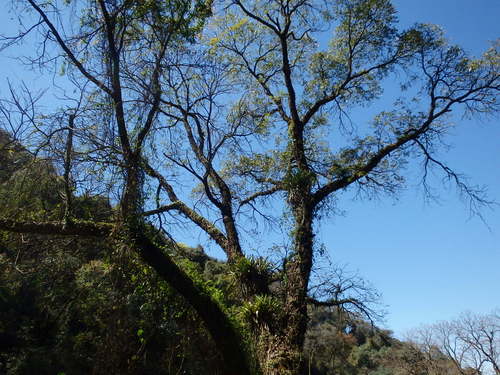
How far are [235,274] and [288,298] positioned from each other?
3.05ft

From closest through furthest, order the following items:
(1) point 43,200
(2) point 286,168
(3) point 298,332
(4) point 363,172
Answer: (1) point 43,200
(3) point 298,332
(4) point 363,172
(2) point 286,168

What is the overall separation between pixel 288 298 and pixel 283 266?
1.84 feet

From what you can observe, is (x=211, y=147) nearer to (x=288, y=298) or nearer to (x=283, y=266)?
(x=283, y=266)

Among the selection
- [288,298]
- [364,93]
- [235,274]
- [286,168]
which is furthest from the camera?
[364,93]

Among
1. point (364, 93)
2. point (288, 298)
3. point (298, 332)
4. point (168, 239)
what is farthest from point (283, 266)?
point (364, 93)

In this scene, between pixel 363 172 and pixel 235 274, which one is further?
pixel 363 172

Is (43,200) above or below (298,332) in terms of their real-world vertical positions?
above

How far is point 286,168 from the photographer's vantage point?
7465mm

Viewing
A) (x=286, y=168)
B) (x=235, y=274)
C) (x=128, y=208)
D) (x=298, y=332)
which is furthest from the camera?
(x=286, y=168)

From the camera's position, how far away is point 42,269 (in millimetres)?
5121

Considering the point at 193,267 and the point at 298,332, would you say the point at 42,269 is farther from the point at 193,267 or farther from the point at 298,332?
the point at 298,332

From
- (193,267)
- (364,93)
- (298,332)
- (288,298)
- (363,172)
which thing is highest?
(364,93)

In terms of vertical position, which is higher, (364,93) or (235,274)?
(364,93)

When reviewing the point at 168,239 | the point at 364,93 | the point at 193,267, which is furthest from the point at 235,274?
the point at 364,93
